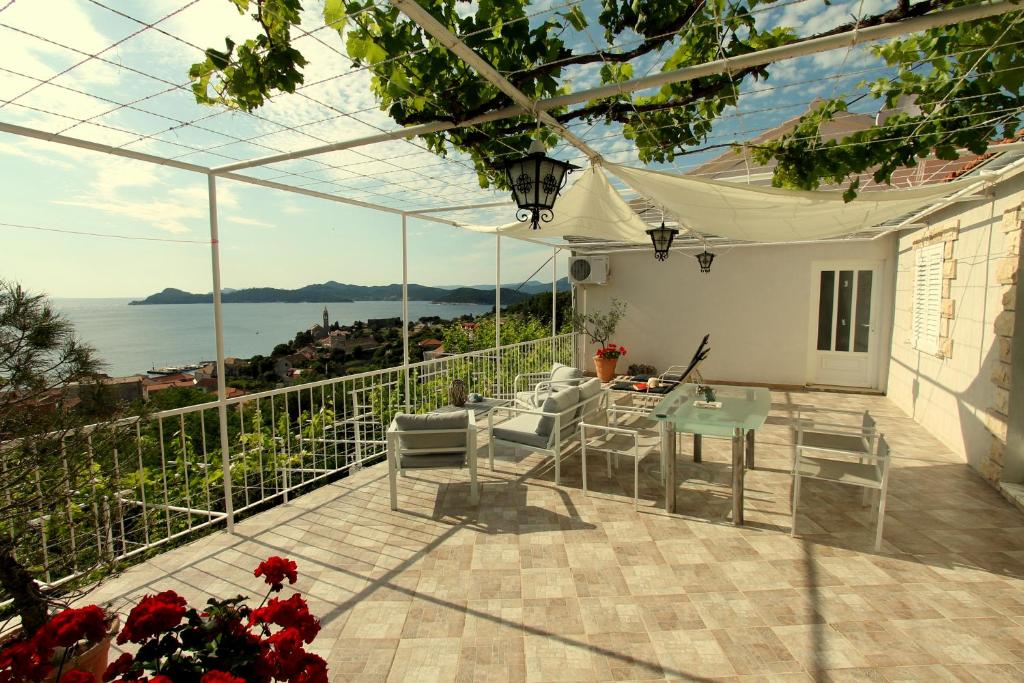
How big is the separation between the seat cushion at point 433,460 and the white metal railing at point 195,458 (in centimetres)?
87

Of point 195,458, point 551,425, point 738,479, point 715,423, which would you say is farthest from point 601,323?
point 195,458

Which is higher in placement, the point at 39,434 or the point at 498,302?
the point at 498,302

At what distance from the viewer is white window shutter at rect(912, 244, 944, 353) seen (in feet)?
18.9

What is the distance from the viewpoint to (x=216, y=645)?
1.39m

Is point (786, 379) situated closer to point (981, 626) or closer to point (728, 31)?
point (981, 626)

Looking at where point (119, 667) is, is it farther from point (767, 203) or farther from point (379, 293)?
point (379, 293)

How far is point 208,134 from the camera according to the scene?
2.70m

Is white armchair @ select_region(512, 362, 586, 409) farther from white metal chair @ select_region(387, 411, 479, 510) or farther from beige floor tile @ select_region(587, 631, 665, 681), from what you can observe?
beige floor tile @ select_region(587, 631, 665, 681)

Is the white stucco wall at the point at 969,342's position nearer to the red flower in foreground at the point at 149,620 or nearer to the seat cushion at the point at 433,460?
the seat cushion at the point at 433,460

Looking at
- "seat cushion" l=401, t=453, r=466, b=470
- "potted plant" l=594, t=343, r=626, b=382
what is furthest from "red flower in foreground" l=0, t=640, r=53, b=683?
"potted plant" l=594, t=343, r=626, b=382

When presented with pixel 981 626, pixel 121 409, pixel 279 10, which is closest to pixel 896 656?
pixel 981 626

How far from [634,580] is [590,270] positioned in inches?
297

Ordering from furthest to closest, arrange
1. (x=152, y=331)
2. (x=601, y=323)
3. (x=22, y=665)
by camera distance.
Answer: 1. (x=601, y=323)
2. (x=152, y=331)
3. (x=22, y=665)

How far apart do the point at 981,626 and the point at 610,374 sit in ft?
22.8
